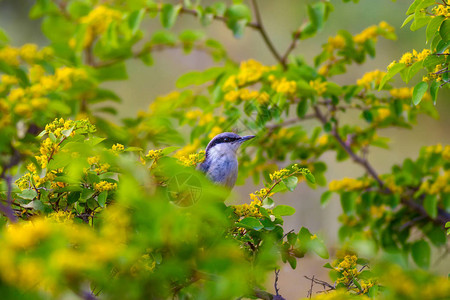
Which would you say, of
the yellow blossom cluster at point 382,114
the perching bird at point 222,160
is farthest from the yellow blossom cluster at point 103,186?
the yellow blossom cluster at point 382,114

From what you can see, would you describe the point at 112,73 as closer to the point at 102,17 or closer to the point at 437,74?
the point at 102,17

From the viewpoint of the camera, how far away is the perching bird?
7.65ft

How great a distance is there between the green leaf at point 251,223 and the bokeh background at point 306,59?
399cm

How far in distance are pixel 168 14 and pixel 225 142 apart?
82cm

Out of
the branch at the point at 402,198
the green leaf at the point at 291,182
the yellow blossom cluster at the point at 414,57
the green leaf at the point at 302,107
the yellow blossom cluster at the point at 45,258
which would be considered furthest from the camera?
the branch at the point at 402,198

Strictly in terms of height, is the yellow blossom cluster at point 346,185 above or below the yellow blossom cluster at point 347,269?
above

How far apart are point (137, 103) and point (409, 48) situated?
3.65 meters

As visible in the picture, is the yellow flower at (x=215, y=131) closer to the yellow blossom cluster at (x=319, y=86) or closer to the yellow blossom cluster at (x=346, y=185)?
the yellow blossom cluster at (x=319, y=86)

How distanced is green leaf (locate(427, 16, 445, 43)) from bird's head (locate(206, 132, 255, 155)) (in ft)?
3.83

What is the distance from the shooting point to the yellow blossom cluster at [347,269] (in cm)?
140

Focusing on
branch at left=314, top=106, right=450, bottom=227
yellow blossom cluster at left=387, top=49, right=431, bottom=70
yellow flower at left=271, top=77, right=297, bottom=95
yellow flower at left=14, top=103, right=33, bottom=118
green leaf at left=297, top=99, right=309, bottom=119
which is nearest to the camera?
yellow blossom cluster at left=387, top=49, right=431, bottom=70

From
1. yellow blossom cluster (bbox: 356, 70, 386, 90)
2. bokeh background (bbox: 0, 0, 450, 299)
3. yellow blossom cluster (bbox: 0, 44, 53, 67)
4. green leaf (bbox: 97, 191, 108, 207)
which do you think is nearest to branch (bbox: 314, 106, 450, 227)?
yellow blossom cluster (bbox: 356, 70, 386, 90)

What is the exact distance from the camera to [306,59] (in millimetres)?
6336

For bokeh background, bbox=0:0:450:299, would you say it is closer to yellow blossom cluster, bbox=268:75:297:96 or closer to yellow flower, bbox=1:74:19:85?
yellow blossom cluster, bbox=268:75:297:96
